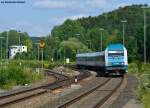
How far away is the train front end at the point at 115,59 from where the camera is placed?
2441 inches

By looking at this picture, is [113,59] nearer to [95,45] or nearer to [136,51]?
[136,51]

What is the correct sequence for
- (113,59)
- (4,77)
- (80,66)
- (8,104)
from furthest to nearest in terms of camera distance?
(80,66) < (113,59) < (4,77) < (8,104)

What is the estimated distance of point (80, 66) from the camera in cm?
11494

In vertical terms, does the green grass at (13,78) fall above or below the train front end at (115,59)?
below

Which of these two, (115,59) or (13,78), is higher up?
(115,59)

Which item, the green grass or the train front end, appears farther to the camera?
the train front end

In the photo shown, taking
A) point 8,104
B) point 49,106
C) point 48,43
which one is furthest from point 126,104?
point 48,43

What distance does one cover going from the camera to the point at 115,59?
62.2 meters

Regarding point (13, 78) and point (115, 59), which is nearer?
point (13, 78)

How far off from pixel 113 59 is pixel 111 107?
37.4m

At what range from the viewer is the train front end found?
62.0 meters

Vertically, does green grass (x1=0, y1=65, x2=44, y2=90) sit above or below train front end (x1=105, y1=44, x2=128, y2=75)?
below

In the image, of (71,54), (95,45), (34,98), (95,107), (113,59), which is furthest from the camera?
(95,45)

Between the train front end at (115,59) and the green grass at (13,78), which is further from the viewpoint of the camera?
the train front end at (115,59)
